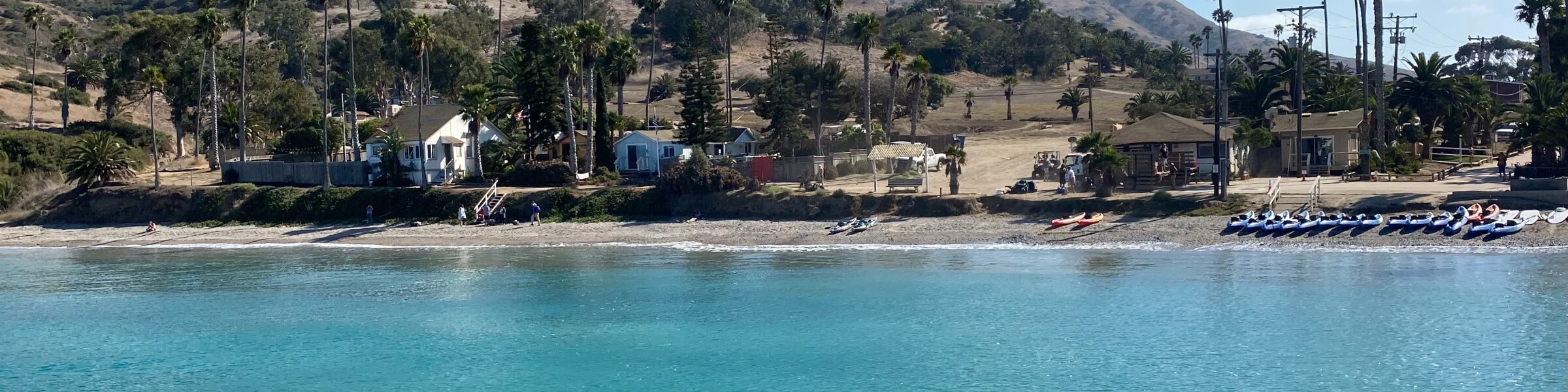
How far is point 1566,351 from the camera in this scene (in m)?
27.3

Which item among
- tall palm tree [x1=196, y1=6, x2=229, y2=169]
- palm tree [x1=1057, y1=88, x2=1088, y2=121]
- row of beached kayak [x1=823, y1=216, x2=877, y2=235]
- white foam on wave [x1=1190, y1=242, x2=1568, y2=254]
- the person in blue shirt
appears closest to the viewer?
white foam on wave [x1=1190, y1=242, x2=1568, y2=254]

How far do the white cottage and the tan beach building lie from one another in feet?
116

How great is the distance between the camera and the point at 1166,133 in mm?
51812

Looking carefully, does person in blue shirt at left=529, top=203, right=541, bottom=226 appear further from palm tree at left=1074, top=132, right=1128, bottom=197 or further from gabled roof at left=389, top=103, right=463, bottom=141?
palm tree at left=1074, top=132, right=1128, bottom=197

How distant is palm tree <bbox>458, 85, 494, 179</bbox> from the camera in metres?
58.8

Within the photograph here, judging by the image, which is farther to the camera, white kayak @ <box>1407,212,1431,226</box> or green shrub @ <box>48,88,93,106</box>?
green shrub @ <box>48,88,93,106</box>

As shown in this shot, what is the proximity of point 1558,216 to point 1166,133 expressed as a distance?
49.7 ft

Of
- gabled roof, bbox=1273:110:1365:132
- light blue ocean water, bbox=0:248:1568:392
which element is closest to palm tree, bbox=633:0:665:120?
light blue ocean water, bbox=0:248:1568:392

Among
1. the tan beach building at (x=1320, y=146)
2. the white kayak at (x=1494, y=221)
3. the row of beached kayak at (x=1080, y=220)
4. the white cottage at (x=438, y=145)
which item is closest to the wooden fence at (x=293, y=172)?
the white cottage at (x=438, y=145)

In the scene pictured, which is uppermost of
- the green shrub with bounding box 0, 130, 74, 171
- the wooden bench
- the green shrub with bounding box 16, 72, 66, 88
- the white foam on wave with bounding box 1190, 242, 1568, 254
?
the green shrub with bounding box 16, 72, 66, 88

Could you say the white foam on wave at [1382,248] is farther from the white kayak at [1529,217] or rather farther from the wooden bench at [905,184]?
the wooden bench at [905,184]

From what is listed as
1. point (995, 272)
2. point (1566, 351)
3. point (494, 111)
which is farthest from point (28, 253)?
point (1566, 351)

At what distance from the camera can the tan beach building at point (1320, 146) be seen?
54.3 m

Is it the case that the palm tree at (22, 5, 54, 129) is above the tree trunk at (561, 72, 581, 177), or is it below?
above
